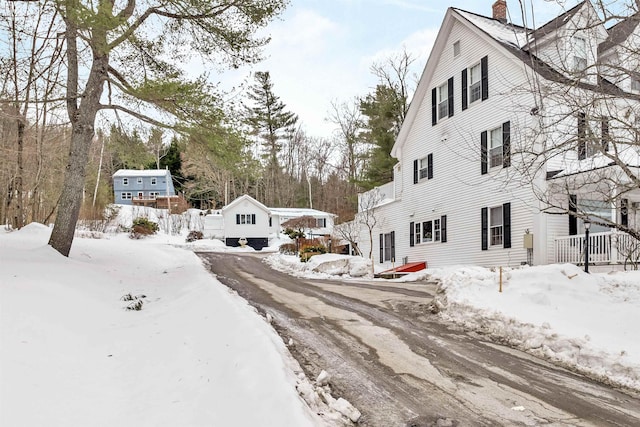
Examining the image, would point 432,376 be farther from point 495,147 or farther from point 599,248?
point 495,147

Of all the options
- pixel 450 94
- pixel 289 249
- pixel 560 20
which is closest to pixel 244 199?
pixel 289 249

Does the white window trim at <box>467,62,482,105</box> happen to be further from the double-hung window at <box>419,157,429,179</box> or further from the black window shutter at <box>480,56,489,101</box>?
the double-hung window at <box>419,157,429,179</box>

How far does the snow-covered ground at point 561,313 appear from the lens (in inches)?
206

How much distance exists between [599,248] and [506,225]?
2.71 meters

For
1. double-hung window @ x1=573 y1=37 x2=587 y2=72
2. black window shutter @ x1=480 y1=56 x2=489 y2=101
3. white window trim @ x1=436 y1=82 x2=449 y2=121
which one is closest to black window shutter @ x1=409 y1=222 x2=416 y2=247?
white window trim @ x1=436 y1=82 x2=449 y2=121

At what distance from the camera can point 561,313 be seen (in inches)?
262

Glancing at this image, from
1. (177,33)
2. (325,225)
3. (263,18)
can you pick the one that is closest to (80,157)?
(177,33)

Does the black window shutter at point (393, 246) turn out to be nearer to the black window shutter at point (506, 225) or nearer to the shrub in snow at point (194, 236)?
the black window shutter at point (506, 225)

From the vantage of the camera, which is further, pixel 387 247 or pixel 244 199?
pixel 244 199

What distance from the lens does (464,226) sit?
1517 centimetres

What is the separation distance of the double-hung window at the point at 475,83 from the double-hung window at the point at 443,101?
132cm

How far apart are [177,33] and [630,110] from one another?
10294 millimetres

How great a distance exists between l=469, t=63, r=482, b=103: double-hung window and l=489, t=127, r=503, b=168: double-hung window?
162 centimetres

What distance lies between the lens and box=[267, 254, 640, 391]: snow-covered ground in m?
5.23
